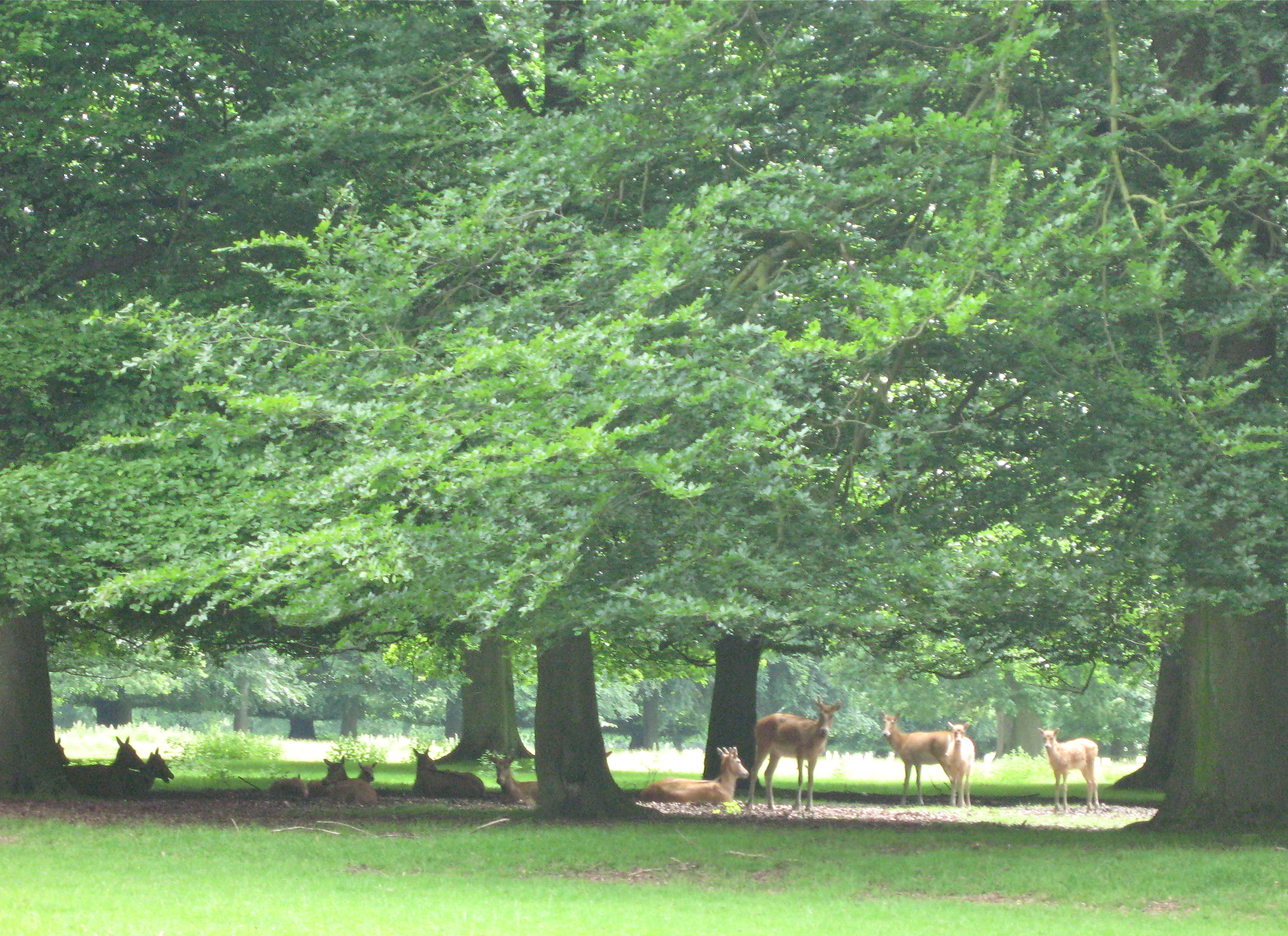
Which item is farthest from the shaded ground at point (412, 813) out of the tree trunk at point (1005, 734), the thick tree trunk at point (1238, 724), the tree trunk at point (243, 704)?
the tree trunk at point (243, 704)

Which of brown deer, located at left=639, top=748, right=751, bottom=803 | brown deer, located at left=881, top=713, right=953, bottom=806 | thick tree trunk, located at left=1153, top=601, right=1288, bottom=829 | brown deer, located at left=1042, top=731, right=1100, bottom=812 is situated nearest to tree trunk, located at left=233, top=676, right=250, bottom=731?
brown deer, located at left=881, top=713, right=953, bottom=806

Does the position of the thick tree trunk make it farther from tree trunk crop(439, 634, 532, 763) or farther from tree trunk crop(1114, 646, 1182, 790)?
tree trunk crop(439, 634, 532, 763)

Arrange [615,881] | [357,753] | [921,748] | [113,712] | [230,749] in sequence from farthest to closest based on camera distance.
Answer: [113,712], [230,749], [357,753], [921,748], [615,881]

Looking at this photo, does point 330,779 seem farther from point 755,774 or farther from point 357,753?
point 357,753

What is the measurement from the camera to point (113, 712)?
64000 mm

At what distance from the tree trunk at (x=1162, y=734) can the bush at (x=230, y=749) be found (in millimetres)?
18401

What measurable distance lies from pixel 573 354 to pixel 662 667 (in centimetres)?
1781

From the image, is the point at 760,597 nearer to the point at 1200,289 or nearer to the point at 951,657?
the point at 1200,289

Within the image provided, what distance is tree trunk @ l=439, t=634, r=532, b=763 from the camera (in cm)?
2980

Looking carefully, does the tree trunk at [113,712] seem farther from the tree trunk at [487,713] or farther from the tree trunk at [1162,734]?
the tree trunk at [1162,734]

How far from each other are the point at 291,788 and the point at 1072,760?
11638 millimetres

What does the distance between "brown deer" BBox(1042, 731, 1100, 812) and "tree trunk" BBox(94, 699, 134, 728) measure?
48.2 metres

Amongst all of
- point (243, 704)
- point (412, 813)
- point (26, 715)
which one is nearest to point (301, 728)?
point (243, 704)

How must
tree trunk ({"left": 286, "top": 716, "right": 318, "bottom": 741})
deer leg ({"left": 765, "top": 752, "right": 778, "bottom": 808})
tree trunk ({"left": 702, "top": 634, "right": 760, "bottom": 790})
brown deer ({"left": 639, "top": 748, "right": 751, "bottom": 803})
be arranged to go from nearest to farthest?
deer leg ({"left": 765, "top": 752, "right": 778, "bottom": 808}) → brown deer ({"left": 639, "top": 748, "right": 751, "bottom": 803}) → tree trunk ({"left": 702, "top": 634, "right": 760, "bottom": 790}) → tree trunk ({"left": 286, "top": 716, "right": 318, "bottom": 741})
